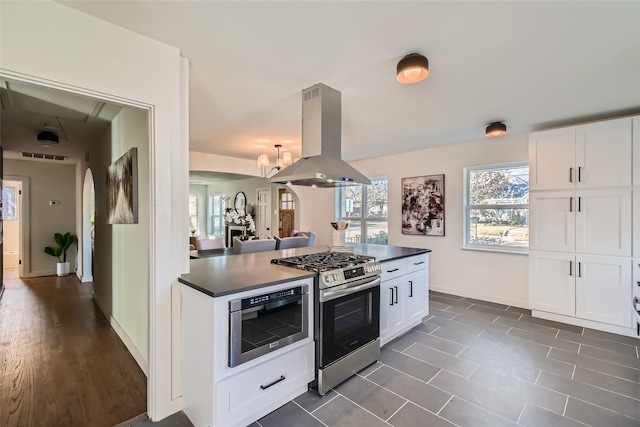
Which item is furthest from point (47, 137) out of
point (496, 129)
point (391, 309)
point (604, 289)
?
point (604, 289)

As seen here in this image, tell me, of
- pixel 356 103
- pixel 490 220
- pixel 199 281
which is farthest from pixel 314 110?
pixel 490 220

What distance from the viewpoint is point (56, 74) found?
58.5 inches

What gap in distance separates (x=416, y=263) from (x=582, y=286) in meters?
1.96

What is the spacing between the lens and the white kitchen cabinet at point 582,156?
3.02 m

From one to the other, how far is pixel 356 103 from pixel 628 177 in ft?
9.73

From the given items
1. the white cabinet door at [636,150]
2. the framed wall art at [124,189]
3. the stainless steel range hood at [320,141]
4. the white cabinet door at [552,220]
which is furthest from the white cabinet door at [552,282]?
the framed wall art at [124,189]

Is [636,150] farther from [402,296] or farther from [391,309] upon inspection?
[391,309]

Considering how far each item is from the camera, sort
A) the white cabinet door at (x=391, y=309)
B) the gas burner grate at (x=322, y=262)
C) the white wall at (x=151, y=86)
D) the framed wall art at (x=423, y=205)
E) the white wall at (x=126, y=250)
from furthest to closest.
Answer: the framed wall art at (x=423, y=205) → the white cabinet door at (x=391, y=309) → the white wall at (x=126, y=250) → the gas burner grate at (x=322, y=262) → the white wall at (x=151, y=86)

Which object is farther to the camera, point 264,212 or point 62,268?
point 264,212

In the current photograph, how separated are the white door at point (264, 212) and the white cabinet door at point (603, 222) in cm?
683

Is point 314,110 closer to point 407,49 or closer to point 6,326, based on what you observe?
point 407,49

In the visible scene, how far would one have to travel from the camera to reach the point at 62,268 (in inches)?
236

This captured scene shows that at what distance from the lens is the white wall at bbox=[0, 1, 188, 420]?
1436 mm

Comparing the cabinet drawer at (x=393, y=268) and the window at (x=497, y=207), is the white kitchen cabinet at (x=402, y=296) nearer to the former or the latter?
the cabinet drawer at (x=393, y=268)
